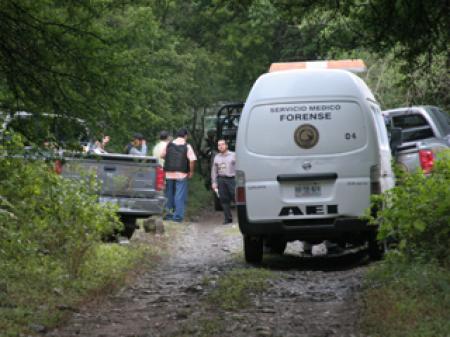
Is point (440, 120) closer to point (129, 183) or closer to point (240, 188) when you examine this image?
point (129, 183)

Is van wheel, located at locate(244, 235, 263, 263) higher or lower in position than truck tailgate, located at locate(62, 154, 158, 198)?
lower

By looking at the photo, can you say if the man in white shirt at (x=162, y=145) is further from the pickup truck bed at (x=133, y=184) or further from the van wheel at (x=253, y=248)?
the van wheel at (x=253, y=248)

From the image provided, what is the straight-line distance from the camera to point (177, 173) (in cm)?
2389

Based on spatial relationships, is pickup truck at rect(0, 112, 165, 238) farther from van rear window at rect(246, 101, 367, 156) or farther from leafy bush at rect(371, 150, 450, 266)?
leafy bush at rect(371, 150, 450, 266)

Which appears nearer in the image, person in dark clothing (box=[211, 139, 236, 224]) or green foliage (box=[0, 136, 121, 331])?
green foliage (box=[0, 136, 121, 331])

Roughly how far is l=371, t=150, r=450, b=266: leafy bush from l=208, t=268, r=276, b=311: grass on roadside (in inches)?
55.9

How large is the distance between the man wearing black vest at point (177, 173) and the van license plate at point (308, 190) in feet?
32.5

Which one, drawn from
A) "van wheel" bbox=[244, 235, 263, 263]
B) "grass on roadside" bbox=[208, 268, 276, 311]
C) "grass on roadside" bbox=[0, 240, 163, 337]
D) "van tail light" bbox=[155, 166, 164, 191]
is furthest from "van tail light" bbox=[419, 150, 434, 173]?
"grass on roadside" bbox=[208, 268, 276, 311]

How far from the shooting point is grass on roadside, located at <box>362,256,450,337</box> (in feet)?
27.6

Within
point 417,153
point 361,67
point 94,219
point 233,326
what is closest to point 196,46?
point 361,67

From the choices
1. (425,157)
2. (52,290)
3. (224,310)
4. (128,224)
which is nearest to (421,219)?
(224,310)

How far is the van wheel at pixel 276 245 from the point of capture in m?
14.9

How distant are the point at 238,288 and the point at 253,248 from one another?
3.58m

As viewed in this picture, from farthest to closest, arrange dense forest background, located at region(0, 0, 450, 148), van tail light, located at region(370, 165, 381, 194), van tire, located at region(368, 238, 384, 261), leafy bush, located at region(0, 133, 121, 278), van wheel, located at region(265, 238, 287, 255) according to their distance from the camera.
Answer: van wheel, located at region(265, 238, 287, 255)
van tire, located at region(368, 238, 384, 261)
van tail light, located at region(370, 165, 381, 194)
dense forest background, located at region(0, 0, 450, 148)
leafy bush, located at region(0, 133, 121, 278)
